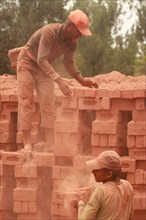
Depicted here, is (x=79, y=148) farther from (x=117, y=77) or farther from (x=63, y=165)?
(x=117, y=77)

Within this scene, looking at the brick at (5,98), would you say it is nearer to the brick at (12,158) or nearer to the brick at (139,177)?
the brick at (12,158)

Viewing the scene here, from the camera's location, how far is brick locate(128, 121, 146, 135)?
339 inches

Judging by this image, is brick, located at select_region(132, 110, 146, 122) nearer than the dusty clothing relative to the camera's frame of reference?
Yes

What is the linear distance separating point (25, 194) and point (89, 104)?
1604 mm

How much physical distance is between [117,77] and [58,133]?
147 inches

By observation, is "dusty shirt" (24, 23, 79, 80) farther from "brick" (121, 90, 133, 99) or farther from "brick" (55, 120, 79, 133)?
"brick" (121, 90, 133, 99)

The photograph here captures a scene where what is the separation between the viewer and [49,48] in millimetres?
8930

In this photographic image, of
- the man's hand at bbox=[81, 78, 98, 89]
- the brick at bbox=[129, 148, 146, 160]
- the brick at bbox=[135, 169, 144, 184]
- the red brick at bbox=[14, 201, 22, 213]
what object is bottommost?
the red brick at bbox=[14, 201, 22, 213]

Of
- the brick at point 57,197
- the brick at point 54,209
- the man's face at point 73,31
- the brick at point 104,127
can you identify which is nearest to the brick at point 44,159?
the brick at point 57,197

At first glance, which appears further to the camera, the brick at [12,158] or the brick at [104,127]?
the brick at [12,158]

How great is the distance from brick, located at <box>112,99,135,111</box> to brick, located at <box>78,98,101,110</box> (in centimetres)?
22

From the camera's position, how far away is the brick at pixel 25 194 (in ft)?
30.8

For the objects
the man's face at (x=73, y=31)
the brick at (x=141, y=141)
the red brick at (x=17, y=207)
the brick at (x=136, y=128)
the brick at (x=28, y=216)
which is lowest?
the brick at (x=28, y=216)

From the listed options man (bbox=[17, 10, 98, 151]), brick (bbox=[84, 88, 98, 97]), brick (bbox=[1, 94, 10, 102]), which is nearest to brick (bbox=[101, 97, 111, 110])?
brick (bbox=[84, 88, 98, 97])
